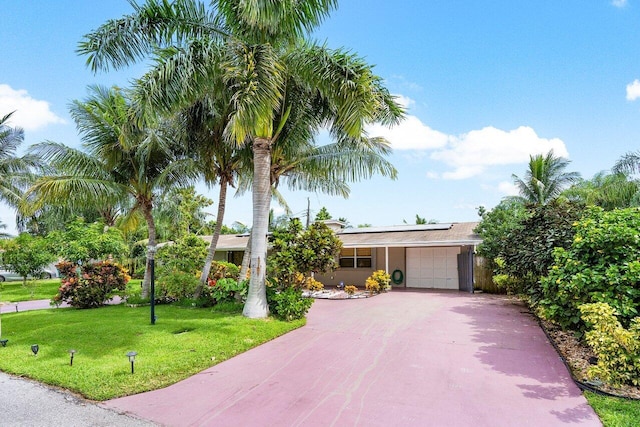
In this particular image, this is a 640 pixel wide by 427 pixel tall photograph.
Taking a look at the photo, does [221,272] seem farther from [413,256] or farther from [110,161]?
[413,256]

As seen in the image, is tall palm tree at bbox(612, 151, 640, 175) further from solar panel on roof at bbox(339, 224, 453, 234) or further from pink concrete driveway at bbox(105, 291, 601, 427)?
pink concrete driveway at bbox(105, 291, 601, 427)

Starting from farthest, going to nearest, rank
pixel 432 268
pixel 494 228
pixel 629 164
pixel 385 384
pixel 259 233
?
1. pixel 629 164
2. pixel 432 268
3. pixel 494 228
4. pixel 259 233
5. pixel 385 384

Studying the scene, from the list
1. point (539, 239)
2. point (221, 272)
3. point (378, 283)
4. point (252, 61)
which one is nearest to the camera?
point (252, 61)

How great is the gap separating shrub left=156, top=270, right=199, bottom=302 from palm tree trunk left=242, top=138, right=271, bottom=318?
4.70m

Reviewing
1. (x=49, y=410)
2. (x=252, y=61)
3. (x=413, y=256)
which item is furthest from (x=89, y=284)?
(x=413, y=256)

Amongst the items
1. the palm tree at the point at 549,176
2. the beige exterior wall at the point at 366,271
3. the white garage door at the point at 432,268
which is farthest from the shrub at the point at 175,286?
the palm tree at the point at 549,176

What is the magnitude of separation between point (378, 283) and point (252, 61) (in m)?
11.3

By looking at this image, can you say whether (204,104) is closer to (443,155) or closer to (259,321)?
(259,321)

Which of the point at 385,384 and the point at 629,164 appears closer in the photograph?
the point at 385,384

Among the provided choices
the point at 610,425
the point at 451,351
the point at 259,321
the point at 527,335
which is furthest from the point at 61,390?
the point at 527,335

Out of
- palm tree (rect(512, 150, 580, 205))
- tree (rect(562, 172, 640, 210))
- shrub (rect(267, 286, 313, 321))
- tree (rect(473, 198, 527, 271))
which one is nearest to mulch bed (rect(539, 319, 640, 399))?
tree (rect(473, 198, 527, 271))

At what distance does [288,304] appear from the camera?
9641 mm

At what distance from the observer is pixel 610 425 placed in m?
4.01

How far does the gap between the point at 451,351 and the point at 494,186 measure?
67.0ft
